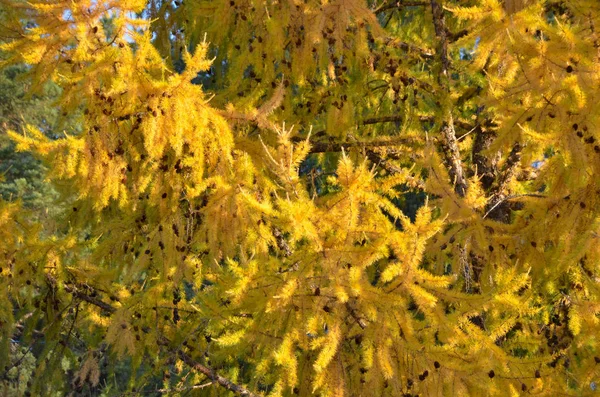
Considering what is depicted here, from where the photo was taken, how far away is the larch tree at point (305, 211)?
3.07 meters

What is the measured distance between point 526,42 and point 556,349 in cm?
242

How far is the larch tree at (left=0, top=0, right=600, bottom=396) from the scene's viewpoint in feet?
10.1

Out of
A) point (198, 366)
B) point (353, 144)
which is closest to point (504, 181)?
point (353, 144)

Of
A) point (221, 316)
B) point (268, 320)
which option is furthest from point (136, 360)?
point (268, 320)

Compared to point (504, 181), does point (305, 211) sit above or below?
above

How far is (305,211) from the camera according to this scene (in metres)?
2.84

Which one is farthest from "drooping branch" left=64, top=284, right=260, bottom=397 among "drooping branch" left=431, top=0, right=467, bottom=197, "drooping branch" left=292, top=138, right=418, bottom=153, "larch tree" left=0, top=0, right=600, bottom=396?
"drooping branch" left=431, top=0, right=467, bottom=197

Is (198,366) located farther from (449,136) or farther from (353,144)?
(449,136)

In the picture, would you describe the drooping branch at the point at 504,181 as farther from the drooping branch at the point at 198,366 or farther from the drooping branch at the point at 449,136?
the drooping branch at the point at 198,366

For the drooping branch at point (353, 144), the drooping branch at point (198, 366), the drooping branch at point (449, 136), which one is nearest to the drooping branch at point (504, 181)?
the drooping branch at point (449, 136)

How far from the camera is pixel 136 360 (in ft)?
14.5

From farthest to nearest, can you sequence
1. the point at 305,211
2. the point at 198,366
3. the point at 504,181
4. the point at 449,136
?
the point at 504,181, the point at 449,136, the point at 198,366, the point at 305,211

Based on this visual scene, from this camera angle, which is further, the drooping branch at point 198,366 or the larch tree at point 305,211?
the drooping branch at point 198,366

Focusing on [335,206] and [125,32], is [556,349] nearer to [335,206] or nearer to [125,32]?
[335,206]
